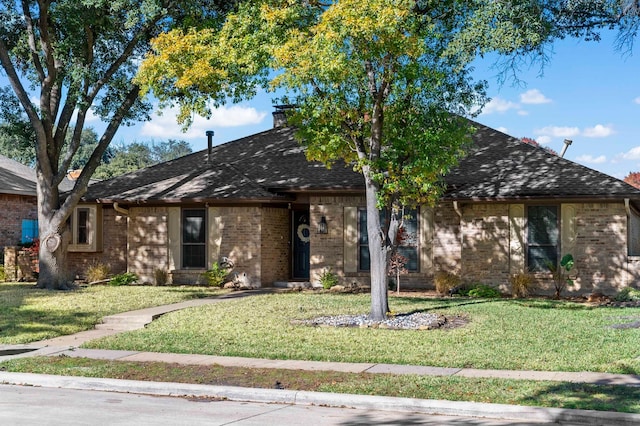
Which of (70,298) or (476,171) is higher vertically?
(476,171)

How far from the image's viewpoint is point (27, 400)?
938cm

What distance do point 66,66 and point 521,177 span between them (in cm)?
1274

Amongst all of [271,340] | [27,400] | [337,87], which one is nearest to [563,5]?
[337,87]

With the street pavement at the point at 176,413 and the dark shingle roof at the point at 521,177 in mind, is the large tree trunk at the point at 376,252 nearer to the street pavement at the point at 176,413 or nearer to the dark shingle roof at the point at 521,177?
the dark shingle roof at the point at 521,177

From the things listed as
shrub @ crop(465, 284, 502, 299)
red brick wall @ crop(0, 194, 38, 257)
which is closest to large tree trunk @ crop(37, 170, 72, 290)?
red brick wall @ crop(0, 194, 38, 257)

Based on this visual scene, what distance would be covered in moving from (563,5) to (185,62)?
921 cm

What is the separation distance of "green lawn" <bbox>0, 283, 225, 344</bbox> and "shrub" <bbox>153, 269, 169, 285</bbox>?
1.27 metres

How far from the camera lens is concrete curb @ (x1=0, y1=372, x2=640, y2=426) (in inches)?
317

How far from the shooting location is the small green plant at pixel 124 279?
24109 mm

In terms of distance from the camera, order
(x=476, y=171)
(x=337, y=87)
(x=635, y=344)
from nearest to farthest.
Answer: (x=635, y=344)
(x=337, y=87)
(x=476, y=171)

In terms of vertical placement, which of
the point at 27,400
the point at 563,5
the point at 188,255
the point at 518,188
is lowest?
the point at 27,400

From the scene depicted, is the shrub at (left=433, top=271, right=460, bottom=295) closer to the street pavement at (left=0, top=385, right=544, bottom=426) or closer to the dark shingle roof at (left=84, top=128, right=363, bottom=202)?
the dark shingle roof at (left=84, top=128, right=363, bottom=202)

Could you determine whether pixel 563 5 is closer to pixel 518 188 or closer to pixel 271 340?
pixel 518 188

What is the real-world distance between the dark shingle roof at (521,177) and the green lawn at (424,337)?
3.51 m
